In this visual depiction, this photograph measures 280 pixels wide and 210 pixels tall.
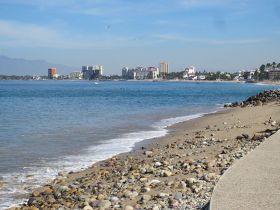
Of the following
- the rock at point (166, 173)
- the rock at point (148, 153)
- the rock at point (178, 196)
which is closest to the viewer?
the rock at point (178, 196)

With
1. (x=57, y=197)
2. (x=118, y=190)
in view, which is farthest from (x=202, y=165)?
(x=57, y=197)

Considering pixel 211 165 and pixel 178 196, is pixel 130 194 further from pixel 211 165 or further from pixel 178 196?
pixel 211 165

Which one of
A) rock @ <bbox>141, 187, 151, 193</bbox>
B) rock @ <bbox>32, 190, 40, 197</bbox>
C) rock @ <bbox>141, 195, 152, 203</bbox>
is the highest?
rock @ <bbox>141, 195, 152, 203</bbox>

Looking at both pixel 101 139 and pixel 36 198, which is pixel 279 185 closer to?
pixel 36 198

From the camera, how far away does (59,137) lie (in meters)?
19.3

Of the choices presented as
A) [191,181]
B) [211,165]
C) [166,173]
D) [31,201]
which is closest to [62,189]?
[31,201]

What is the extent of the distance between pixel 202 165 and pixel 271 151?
57.3 inches

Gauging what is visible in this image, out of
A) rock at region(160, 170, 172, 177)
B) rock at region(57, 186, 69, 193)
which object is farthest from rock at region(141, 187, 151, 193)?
rock at region(57, 186, 69, 193)

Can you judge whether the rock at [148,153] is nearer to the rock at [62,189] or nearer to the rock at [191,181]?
the rock at [62,189]

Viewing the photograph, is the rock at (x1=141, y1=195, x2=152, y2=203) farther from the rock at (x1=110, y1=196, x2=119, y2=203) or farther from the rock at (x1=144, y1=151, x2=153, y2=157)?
the rock at (x1=144, y1=151, x2=153, y2=157)

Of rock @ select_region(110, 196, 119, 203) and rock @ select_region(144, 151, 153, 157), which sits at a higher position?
rock @ select_region(110, 196, 119, 203)

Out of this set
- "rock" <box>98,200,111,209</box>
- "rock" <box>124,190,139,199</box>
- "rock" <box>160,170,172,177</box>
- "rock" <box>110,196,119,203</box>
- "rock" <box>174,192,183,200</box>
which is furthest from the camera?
"rock" <box>160,170,172,177</box>

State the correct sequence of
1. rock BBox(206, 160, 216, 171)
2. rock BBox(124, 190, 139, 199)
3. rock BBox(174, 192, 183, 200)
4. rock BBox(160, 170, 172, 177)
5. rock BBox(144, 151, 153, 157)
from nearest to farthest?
1. rock BBox(174, 192, 183, 200)
2. rock BBox(124, 190, 139, 199)
3. rock BBox(160, 170, 172, 177)
4. rock BBox(206, 160, 216, 171)
5. rock BBox(144, 151, 153, 157)

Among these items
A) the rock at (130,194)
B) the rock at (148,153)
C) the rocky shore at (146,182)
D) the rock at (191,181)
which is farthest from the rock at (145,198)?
the rock at (148,153)
